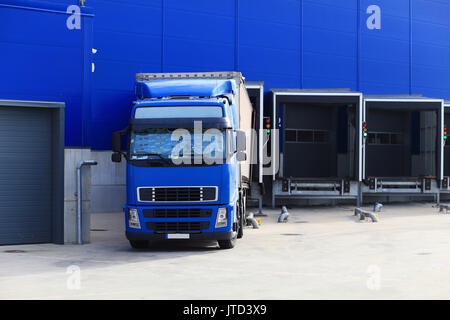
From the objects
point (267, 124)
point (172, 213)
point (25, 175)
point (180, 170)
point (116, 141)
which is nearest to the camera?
point (180, 170)

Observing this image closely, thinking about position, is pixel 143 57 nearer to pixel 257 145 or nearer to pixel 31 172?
pixel 257 145

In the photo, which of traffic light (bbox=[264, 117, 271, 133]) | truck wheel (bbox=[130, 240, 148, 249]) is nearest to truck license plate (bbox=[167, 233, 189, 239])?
truck wheel (bbox=[130, 240, 148, 249])

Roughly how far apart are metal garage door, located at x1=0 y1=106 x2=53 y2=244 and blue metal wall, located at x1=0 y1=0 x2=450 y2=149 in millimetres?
8791

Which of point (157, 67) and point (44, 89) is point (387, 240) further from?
point (157, 67)

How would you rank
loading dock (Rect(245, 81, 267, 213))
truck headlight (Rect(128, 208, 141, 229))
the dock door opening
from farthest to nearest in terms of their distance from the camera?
the dock door opening
loading dock (Rect(245, 81, 267, 213))
truck headlight (Rect(128, 208, 141, 229))

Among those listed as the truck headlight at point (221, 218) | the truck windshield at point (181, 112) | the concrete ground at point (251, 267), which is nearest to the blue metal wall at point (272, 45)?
the truck windshield at point (181, 112)

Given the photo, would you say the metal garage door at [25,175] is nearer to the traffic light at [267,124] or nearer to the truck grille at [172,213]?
the truck grille at [172,213]

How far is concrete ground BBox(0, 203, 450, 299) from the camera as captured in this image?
8.98m

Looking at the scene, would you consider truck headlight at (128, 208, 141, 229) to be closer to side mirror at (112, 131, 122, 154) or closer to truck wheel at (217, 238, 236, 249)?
side mirror at (112, 131, 122, 154)

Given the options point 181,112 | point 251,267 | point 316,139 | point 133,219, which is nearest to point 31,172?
point 133,219

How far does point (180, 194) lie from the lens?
45.4 feet

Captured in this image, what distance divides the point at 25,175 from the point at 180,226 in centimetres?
411

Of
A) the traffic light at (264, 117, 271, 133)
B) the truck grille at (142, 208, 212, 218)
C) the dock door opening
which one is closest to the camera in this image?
the truck grille at (142, 208, 212, 218)

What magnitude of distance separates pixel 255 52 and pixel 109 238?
16.0 metres
